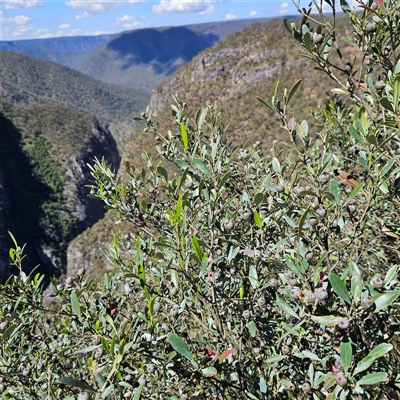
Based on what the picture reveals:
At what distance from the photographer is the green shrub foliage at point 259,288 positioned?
3.84 feet

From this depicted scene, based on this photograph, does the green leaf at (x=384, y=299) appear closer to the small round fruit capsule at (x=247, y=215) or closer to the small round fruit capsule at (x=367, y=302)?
the small round fruit capsule at (x=367, y=302)

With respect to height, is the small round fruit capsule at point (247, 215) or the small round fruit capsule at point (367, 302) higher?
the small round fruit capsule at point (247, 215)

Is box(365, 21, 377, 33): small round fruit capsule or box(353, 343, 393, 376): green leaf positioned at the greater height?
box(365, 21, 377, 33): small round fruit capsule

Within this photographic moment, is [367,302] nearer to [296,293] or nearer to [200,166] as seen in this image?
[296,293]

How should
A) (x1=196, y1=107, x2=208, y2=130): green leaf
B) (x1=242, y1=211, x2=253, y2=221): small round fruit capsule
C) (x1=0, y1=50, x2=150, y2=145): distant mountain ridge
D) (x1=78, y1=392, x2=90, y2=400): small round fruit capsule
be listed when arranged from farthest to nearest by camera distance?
(x1=0, y1=50, x2=150, y2=145): distant mountain ridge
(x1=196, y1=107, x2=208, y2=130): green leaf
(x1=242, y1=211, x2=253, y2=221): small round fruit capsule
(x1=78, y1=392, x2=90, y2=400): small round fruit capsule

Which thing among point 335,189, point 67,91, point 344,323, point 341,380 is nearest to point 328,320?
point 344,323

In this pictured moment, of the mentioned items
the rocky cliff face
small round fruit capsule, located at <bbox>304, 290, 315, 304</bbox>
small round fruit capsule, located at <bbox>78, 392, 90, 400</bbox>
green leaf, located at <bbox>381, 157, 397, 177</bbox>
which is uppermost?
green leaf, located at <bbox>381, 157, 397, 177</bbox>

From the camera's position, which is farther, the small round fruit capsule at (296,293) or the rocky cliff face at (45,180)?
the rocky cliff face at (45,180)

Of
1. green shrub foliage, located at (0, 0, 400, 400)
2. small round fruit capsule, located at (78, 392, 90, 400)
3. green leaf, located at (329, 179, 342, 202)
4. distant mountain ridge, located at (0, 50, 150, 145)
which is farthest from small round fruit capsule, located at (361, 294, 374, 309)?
distant mountain ridge, located at (0, 50, 150, 145)

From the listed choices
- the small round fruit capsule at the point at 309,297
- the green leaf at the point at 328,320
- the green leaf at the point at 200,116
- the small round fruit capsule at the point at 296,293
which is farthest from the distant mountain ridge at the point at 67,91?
the green leaf at the point at 328,320

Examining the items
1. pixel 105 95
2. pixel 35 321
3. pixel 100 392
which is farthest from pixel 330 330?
pixel 105 95

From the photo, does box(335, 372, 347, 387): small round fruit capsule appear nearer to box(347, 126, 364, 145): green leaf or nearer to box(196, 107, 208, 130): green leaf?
box(347, 126, 364, 145): green leaf

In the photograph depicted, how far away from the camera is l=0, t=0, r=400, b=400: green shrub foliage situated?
3.84 ft

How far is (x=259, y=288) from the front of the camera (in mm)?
1577
